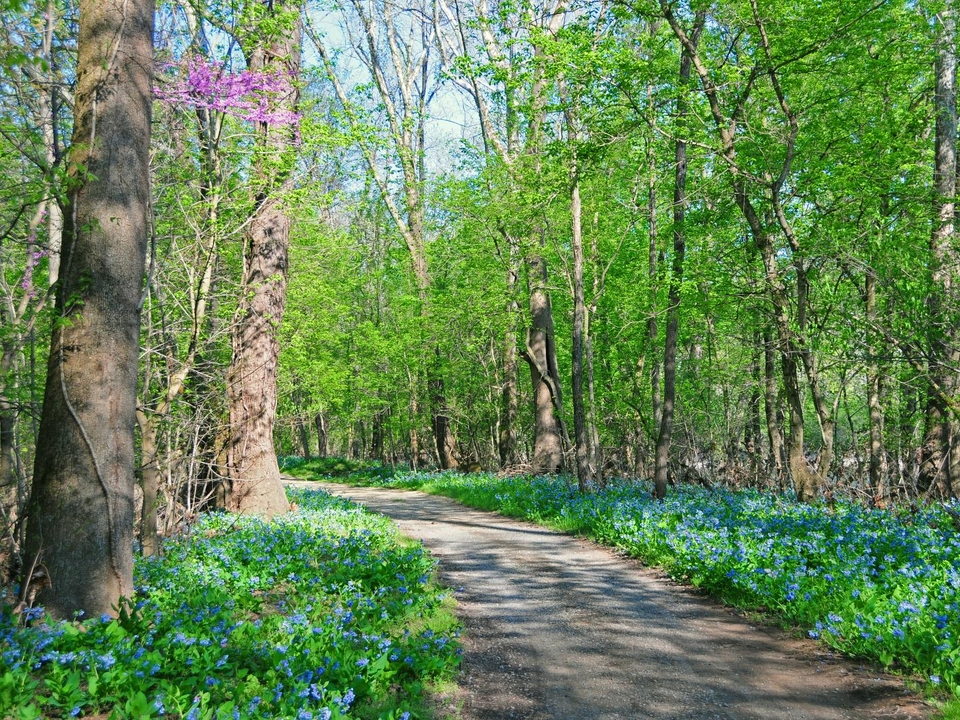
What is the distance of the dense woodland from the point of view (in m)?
4.98

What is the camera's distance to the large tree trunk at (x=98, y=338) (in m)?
4.50

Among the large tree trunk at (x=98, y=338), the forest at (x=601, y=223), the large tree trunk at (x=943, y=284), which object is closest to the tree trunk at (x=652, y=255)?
the forest at (x=601, y=223)

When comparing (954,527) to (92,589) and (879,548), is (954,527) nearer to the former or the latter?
(879,548)

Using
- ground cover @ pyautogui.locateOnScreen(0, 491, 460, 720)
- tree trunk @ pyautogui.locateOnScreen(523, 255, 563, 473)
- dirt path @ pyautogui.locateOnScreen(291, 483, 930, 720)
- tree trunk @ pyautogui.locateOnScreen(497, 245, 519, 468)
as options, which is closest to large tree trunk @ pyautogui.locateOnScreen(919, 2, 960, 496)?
dirt path @ pyautogui.locateOnScreen(291, 483, 930, 720)

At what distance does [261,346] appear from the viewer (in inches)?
415

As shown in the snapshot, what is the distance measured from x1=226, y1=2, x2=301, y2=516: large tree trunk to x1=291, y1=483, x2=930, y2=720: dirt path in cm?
361

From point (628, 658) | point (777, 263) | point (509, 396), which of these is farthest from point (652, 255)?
point (628, 658)

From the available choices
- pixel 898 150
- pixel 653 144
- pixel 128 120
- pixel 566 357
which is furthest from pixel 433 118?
pixel 128 120

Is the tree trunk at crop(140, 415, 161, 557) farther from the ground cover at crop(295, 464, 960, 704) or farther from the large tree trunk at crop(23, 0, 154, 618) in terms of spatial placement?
the ground cover at crop(295, 464, 960, 704)

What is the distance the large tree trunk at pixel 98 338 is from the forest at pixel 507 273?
0.02 m

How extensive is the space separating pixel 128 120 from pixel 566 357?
65.9 ft

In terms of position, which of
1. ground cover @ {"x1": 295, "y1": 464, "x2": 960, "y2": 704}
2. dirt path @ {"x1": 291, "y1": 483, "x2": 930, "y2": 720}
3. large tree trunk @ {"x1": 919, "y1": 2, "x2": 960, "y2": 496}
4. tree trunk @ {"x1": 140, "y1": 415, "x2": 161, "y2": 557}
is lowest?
dirt path @ {"x1": 291, "y1": 483, "x2": 930, "y2": 720}

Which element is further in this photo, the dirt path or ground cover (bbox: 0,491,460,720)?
the dirt path

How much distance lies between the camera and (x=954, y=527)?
778 centimetres
